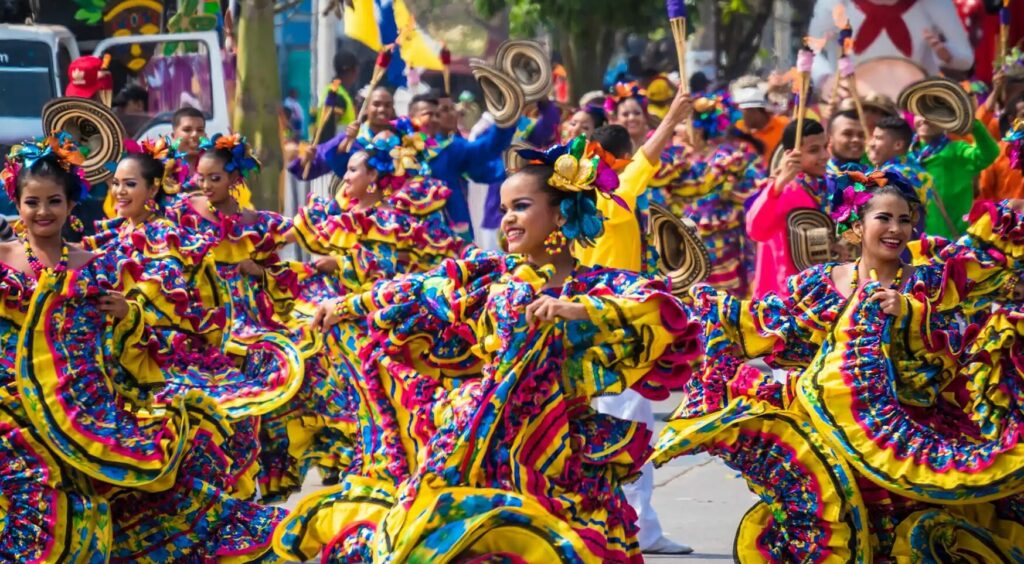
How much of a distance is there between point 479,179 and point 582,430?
6.51 meters

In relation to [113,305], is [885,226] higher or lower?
higher

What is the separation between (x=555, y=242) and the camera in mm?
6195

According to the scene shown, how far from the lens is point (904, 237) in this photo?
22.3 feet

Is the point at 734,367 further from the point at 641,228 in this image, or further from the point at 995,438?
the point at 641,228

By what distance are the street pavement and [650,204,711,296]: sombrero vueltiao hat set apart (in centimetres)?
96

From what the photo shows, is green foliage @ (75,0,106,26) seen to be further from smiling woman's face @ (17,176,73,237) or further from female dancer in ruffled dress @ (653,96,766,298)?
smiling woman's face @ (17,176,73,237)

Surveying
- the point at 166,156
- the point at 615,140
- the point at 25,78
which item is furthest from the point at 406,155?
the point at 25,78

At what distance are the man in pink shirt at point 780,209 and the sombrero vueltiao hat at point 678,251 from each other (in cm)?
33

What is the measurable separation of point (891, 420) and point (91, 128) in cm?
509

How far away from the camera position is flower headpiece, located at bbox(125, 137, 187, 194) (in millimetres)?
8633

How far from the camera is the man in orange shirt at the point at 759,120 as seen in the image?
1566 cm

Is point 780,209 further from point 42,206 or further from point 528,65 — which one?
point 528,65

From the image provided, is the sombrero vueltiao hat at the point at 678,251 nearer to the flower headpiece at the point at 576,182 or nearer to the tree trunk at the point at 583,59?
the flower headpiece at the point at 576,182

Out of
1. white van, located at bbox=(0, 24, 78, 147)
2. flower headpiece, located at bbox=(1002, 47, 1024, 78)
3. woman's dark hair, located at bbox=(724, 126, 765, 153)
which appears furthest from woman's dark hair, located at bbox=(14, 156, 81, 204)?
woman's dark hair, located at bbox=(724, 126, 765, 153)
